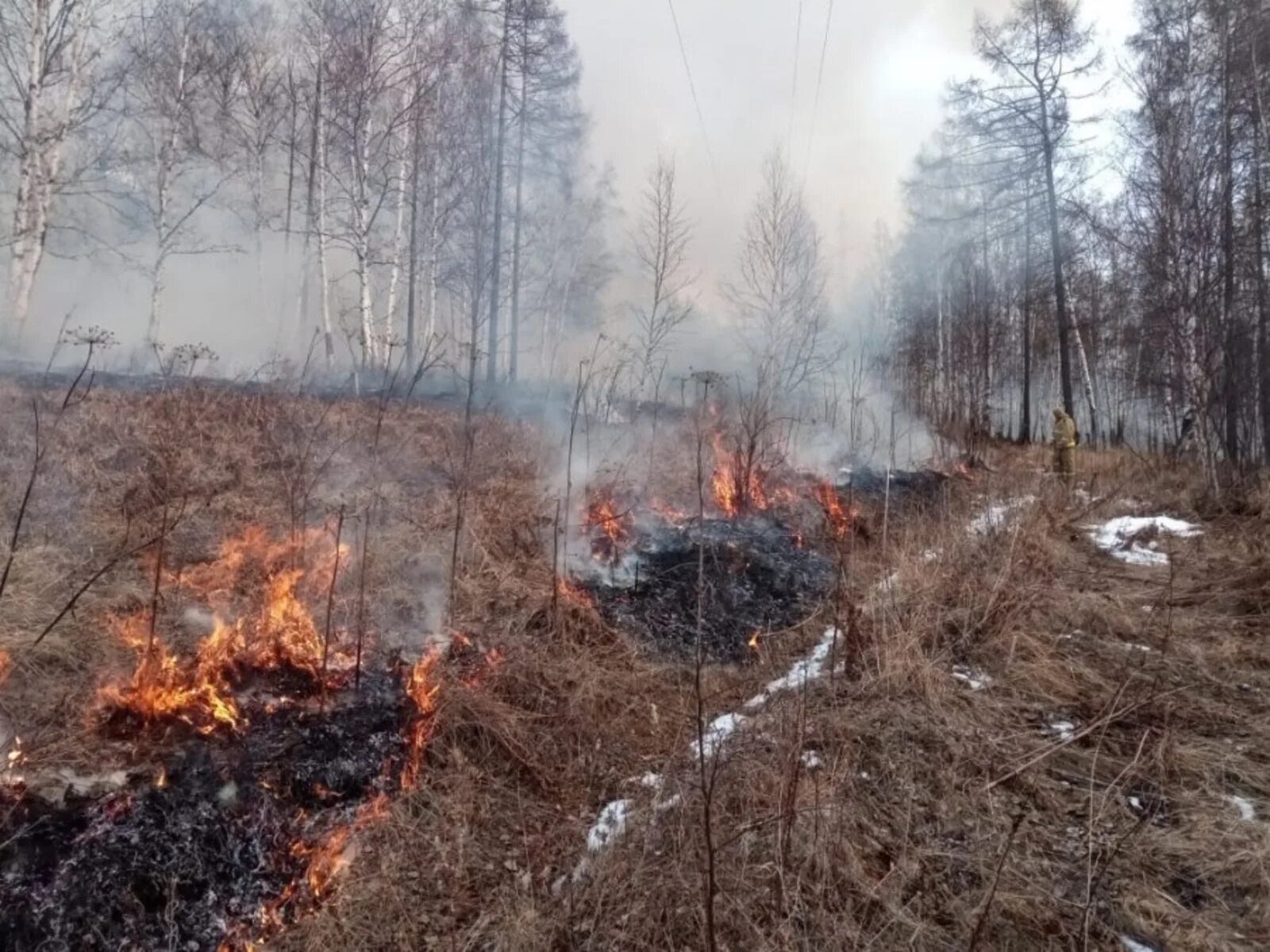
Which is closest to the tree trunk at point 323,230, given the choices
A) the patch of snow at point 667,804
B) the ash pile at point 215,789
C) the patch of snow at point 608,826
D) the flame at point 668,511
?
the flame at point 668,511

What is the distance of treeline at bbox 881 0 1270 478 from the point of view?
10.8 m

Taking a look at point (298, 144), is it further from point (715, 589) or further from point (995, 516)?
point (995, 516)

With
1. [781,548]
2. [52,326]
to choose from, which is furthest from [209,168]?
[781,548]

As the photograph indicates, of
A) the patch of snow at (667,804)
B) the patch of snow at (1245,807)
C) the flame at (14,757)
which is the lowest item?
the patch of snow at (667,804)

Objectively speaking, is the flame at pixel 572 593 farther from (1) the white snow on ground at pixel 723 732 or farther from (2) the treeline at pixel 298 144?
(2) the treeline at pixel 298 144

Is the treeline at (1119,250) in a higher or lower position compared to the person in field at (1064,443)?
higher

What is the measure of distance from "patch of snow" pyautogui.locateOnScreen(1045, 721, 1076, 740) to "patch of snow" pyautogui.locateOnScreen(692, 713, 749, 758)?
5.42 feet

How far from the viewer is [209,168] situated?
17859 mm

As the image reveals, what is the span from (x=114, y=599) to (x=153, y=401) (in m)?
4.67

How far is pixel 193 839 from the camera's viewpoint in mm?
2680

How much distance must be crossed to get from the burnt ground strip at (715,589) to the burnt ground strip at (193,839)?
2.50 meters

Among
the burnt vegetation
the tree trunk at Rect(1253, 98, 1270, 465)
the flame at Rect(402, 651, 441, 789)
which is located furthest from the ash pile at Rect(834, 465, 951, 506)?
the flame at Rect(402, 651, 441, 789)

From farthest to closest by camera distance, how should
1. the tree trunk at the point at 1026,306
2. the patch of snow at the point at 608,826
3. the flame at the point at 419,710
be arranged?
the tree trunk at the point at 1026,306 < the flame at the point at 419,710 < the patch of snow at the point at 608,826

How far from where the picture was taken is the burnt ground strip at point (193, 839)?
233 cm
